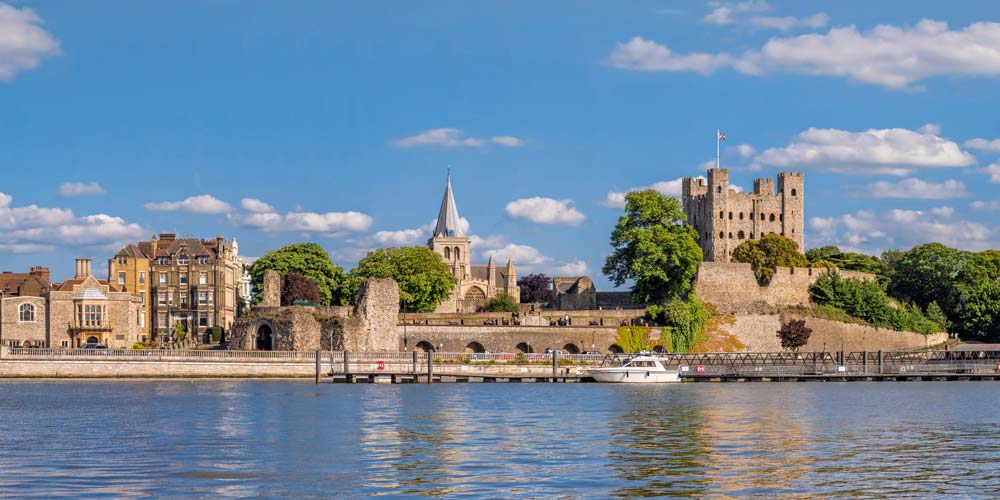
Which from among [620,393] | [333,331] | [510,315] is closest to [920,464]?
[620,393]

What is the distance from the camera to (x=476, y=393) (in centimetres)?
5466

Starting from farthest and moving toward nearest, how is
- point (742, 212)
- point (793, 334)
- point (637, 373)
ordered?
point (742, 212), point (793, 334), point (637, 373)

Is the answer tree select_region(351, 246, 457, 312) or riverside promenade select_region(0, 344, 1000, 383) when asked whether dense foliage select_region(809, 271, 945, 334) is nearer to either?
riverside promenade select_region(0, 344, 1000, 383)

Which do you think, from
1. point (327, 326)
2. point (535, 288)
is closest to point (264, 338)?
point (327, 326)

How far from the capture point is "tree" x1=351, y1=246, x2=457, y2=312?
89938 mm

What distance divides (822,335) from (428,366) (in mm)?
28158

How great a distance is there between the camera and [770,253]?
10125cm

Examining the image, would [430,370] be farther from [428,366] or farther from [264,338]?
[264,338]

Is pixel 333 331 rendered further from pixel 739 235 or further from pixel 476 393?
pixel 739 235

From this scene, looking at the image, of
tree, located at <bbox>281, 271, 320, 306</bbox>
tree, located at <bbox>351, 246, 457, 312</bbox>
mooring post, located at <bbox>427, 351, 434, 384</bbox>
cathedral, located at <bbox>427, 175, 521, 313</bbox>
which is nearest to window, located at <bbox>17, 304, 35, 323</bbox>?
tree, located at <bbox>281, 271, 320, 306</bbox>

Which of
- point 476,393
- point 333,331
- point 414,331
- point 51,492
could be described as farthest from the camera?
point 414,331

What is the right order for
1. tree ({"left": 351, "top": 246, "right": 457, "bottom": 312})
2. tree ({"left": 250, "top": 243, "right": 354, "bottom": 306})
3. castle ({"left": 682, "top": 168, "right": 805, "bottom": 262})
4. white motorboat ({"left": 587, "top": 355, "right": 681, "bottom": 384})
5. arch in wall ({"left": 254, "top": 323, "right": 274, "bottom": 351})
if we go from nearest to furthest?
1. white motorboat ({"left": 587, "top": 355, "right": 681, "bottom": 384})
2. arch in wall ({"left": 254, "top": 323, "right": 274, "bottom": 351})
3. tree ({"left": 351, "top": 246, "right": 457, "bottom": 312})
4. tree ({"left": 250, "top": 243, "right": 354, "bottom": 306})
5. castle ({"left": 682, "top": 168, "right": 805, "bottom": 262})

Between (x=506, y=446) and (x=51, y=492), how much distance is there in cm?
1172

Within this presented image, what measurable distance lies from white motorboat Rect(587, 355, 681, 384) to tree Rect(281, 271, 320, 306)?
3129cm
